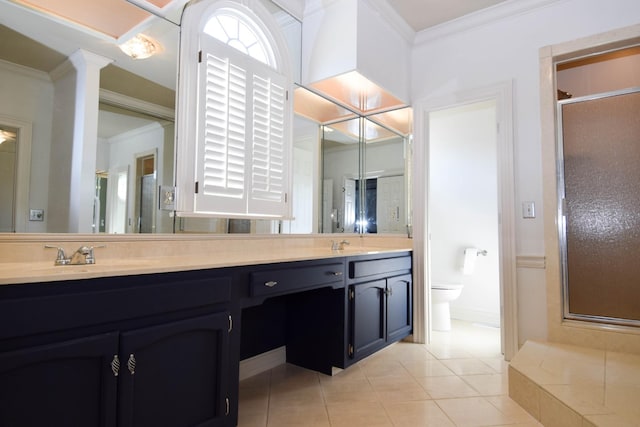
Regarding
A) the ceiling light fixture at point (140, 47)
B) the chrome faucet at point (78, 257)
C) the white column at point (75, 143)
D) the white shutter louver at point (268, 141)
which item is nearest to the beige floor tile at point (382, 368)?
the white shutter louver at point (268, 141)

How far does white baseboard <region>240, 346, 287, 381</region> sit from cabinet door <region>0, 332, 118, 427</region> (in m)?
1.14

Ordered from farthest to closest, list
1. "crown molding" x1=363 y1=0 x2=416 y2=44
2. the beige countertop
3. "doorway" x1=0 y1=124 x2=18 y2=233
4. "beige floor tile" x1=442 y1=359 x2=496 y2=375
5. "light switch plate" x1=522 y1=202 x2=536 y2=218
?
"crown molding" x1=363 y1=0 x2=416 y2=44
"light switch plate" x1=522 y1=202 x2=536 y2=218
"beige floor tile" x1=442 y1=359 x2=496 y2=375
"doorway" x1=0 y1=124 x2=18 y2=233
the beige countertop

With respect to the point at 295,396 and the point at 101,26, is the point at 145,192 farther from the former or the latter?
the point at 295,396

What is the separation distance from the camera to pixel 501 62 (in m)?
2.75

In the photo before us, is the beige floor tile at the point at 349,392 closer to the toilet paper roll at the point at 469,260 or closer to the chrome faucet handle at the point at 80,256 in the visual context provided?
the chrome faucet handle at the point at 80,256

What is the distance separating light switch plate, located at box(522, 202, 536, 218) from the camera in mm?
2574

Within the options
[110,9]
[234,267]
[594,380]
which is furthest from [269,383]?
[110,9]

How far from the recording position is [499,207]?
2.68 meters

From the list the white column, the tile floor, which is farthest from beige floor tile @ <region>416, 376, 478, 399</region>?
the white column

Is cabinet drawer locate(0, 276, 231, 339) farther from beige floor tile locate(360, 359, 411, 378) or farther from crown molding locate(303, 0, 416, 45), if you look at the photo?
crown molding locate(303, 0, 416, 45)

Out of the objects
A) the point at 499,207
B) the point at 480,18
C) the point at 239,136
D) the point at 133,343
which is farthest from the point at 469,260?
the point at 133,343

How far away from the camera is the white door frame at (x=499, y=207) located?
262 centimetres

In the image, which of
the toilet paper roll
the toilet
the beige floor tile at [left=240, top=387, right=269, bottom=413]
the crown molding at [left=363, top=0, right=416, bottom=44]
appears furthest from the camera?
the toilet paper roll

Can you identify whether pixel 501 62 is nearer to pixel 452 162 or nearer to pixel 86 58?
pixel 452 162
